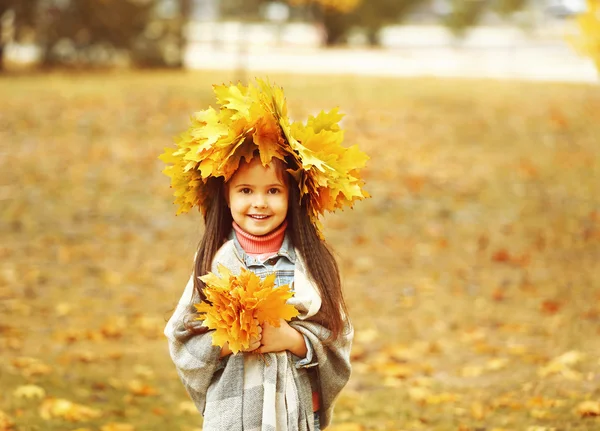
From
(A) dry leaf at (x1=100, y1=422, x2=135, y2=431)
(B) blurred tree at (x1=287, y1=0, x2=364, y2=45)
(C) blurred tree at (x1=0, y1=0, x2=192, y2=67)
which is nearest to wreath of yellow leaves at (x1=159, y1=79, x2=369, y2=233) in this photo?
(A) dry leaf at (x1=100, y1=422, x2=135, y2=431)

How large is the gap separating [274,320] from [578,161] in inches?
417

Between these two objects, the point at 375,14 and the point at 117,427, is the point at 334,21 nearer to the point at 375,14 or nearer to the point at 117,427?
the point at 375,14

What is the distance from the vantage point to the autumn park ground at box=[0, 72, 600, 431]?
17.1 ft

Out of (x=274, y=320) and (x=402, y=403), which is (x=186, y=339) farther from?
(x=402, y=403)

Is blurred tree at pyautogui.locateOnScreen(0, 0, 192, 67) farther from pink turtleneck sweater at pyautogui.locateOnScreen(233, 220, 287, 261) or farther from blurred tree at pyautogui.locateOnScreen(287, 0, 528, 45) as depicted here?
pink turtleneck sweater at pyautogui.locateOnScreen(233, 220, 287, 261)

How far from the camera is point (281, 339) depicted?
8.94 ft

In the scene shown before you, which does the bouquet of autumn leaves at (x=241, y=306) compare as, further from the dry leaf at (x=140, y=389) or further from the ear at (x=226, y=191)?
the dry leaf at (x=140, y=389)

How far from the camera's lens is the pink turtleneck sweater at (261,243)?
113 inches

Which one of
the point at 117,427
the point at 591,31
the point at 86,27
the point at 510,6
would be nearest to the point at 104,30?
the point at 86,27

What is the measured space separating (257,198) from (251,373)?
0.54 m

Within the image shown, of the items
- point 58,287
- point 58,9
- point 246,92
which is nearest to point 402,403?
point 246,92

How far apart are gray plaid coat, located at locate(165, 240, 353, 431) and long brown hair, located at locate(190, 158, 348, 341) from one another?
3 cm

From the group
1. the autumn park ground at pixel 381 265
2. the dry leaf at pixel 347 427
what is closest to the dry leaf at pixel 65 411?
the autumn park ground at pixel 381 265

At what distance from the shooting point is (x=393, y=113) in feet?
51.4
